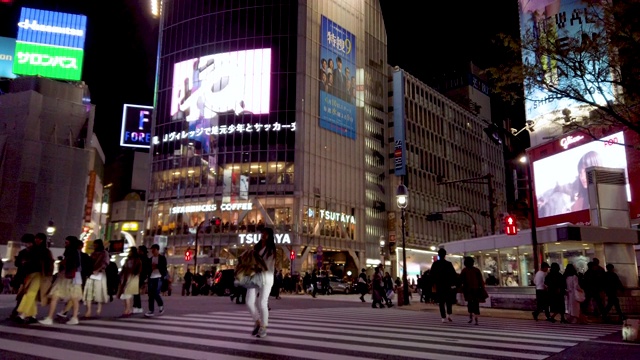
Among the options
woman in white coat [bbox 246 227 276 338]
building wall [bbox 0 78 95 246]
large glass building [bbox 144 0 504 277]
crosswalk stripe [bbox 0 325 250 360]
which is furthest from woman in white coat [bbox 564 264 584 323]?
building wall [bbox 0 78 95 246]

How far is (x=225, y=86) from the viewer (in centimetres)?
5706

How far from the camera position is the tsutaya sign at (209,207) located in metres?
54.0

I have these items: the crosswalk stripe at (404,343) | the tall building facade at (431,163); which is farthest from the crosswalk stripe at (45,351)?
the tall building facade at (431,163)

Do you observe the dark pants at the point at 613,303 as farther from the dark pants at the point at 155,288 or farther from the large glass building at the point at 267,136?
the large glass building at the point at 267,136

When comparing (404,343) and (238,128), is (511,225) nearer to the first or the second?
(404,343)

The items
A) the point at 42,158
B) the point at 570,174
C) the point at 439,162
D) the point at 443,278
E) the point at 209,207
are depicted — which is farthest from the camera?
the point at 439,162

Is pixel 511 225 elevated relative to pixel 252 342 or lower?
elevated

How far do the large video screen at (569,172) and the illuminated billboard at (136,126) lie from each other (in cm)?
5285

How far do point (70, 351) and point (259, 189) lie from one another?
162 feet

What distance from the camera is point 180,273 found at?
54812 millimetres

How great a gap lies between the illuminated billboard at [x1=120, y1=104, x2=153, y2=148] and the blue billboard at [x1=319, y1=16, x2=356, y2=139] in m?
27.0

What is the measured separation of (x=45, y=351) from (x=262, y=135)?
168ft

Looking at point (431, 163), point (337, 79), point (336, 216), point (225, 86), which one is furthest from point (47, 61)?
point (431, 163)

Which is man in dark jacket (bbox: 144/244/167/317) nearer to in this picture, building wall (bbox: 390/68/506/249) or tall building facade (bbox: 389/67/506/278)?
tall building facade (bbox: 389/67/506/278)
